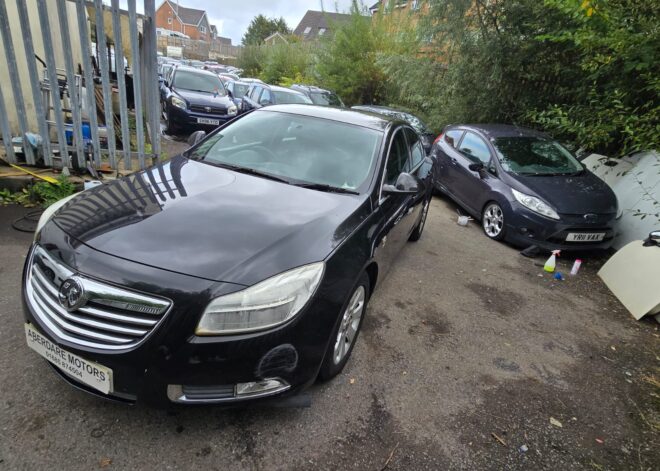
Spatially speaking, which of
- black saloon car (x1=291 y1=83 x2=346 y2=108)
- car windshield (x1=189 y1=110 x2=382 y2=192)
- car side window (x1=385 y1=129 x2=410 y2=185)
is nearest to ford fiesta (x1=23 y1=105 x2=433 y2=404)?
car windshield (x1=189 y1=110 x2=382 y2=192)

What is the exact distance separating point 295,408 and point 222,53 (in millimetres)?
61561

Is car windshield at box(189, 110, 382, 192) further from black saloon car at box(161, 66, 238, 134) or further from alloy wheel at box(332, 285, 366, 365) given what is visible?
black saloon car at box(161, 66, 238, 134)

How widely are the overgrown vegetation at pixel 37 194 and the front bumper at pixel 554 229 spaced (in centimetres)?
579

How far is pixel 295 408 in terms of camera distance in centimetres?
230

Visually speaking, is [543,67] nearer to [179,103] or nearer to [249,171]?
[249,171]

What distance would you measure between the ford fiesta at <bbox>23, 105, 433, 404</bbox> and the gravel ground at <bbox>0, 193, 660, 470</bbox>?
11.2 inches

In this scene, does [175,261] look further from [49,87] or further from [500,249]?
[500,249]

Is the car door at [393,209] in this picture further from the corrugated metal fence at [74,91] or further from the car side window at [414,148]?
the corrugated metal fence at [74,91]

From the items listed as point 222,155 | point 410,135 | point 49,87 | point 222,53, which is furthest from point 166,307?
point 222,53

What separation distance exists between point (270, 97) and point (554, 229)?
8136 millimetres

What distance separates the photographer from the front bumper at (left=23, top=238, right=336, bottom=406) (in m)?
1.72

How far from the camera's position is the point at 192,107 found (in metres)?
9.42

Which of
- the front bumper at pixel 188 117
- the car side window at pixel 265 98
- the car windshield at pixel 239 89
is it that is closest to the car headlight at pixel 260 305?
the front bumper at pixel 188 117

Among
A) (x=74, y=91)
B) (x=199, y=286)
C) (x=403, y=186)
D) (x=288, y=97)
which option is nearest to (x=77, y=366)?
(x=199, y=286)
